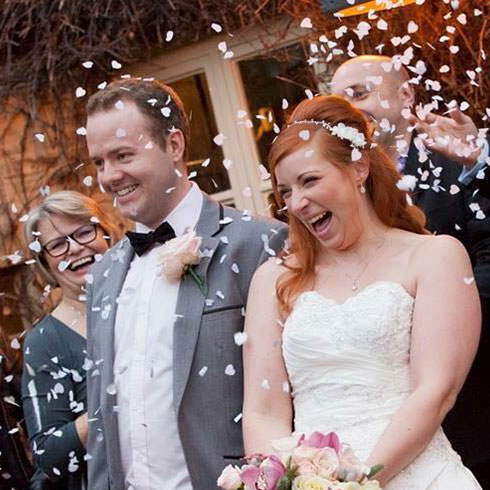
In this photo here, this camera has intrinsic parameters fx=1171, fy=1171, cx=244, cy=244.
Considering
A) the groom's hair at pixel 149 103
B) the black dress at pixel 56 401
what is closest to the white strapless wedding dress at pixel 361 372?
the groom's hair at pixel 149 103

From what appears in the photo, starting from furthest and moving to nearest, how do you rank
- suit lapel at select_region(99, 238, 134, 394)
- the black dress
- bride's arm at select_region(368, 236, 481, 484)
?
the black dress → suit lapel at select_region(99, 238, 134, 394) → bride's arm at select_region(368, 236, 481, 484)

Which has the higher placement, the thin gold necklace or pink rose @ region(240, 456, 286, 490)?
the thin gold necklace

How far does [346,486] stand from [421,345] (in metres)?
0.54

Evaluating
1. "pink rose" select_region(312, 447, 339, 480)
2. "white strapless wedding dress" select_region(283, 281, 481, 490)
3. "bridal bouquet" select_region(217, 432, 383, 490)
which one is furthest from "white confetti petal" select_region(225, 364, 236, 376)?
"pink rose" select_region(312, 447, 339, 480)

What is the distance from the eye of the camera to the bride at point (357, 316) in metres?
3.19

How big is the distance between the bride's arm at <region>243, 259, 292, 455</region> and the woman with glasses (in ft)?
2.75

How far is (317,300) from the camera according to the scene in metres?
3.42

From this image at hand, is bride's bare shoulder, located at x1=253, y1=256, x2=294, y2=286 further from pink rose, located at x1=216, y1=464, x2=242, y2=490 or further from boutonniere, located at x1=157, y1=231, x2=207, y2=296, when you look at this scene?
pink rose, located at x1=216, y1=464, x2=242, y2=490

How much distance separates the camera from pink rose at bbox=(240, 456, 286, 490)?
9.46ft

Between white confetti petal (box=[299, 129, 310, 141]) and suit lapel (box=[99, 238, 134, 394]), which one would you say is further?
suit lapel (box=[99, 238, 134, 394])

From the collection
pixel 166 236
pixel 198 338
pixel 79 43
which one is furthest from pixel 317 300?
pixel 79 43

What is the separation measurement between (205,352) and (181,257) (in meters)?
0.30

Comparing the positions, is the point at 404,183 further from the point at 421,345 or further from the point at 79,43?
the point at 79,43

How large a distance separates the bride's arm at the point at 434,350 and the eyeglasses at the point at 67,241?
67.6 inches
